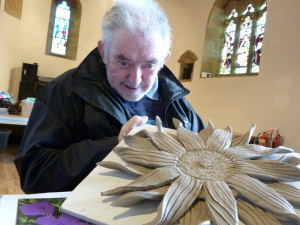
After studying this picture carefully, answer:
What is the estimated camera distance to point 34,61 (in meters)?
7.86

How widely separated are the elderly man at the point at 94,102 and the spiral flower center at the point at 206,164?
32 centimetres

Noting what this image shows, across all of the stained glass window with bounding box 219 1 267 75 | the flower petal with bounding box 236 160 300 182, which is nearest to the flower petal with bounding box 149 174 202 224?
the flower petal with bounding box 236 160 300 182

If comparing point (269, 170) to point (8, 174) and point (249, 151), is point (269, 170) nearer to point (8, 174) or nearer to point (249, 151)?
point (249, 151)

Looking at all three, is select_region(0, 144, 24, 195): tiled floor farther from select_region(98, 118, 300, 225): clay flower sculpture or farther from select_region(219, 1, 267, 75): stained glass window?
select_region(219, 1, 267, 75): stained glass window

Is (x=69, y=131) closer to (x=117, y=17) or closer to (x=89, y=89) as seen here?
(x=89, y=89)

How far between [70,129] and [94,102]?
0.13 m

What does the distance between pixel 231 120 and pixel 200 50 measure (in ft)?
6.98

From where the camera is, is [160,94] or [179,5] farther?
[179,5]

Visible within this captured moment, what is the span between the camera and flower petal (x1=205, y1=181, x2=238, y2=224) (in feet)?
1.28

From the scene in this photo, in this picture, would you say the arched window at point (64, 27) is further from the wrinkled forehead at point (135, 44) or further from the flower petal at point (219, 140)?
the flower petal at point (219, 140)

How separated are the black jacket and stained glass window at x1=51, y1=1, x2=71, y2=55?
25.6 feet

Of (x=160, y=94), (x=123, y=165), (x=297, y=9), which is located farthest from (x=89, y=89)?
(x=297, y=9)

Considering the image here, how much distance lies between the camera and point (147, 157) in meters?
0.53

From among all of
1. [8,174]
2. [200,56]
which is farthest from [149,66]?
[200,56]
